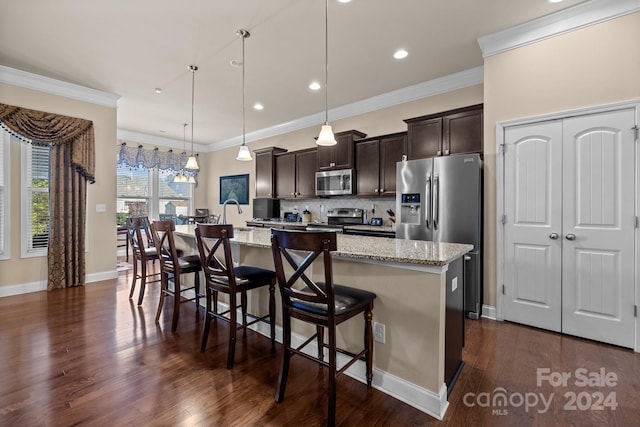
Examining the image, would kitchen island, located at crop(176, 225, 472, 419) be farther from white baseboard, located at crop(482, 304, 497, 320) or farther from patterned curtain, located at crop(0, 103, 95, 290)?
patterned curtain, located at crop(0, 103, 95, 290)

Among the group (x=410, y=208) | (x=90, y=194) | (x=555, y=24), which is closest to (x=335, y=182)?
(x=410, y=208)

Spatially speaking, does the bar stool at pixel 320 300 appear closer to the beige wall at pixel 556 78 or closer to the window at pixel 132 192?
the beige wall at pixel 556 78

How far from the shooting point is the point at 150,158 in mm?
6965

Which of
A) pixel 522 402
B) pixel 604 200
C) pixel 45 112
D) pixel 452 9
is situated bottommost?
pixel 522 402

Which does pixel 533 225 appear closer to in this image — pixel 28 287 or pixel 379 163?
pixel 379 163

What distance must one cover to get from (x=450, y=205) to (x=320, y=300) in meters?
2.20

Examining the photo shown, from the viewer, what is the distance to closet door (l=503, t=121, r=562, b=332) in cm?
272

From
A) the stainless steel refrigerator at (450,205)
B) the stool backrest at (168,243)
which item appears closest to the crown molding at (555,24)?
the stainless steel refrigerator at (450,205)

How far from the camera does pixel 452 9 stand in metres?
2.60

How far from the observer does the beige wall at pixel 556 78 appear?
8.06ft

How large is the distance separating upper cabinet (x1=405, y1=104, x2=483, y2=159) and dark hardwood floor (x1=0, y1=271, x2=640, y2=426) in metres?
2.01

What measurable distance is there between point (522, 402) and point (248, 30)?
3.72 metres

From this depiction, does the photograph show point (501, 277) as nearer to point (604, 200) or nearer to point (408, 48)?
point (604, 200)

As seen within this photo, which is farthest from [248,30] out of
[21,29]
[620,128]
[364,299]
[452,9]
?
[620,128]
